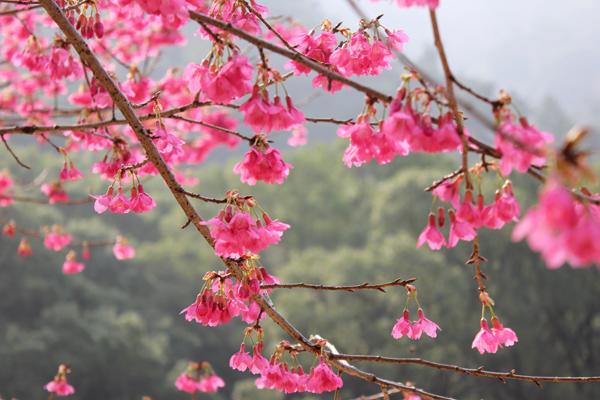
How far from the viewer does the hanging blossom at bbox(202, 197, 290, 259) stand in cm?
Answer: 132

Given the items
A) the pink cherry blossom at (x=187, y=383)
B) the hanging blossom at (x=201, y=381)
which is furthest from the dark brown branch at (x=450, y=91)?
the pink cherry blossom at (x=187, y=383)

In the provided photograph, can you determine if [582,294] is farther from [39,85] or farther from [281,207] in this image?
[39,85]

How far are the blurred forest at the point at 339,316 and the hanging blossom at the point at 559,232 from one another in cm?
970

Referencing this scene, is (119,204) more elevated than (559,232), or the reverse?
(119,204)

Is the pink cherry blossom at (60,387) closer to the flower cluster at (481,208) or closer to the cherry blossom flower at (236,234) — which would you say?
the cherry blossom flower at (236,234)

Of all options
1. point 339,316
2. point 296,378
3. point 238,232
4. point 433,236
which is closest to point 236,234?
point 238,232

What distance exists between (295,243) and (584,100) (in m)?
52.1

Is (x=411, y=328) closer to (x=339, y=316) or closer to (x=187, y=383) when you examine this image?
(x=187, y=383)

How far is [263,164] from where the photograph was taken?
Answer: 1423mm

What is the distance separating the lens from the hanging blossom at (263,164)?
55.7 inches

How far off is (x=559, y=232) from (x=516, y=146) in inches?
10.8

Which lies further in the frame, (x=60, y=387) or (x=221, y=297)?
(x=60, y=387)

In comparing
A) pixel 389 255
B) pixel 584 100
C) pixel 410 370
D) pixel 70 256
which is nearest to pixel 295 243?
pixel 389 255

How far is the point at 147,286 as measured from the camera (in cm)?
1470
